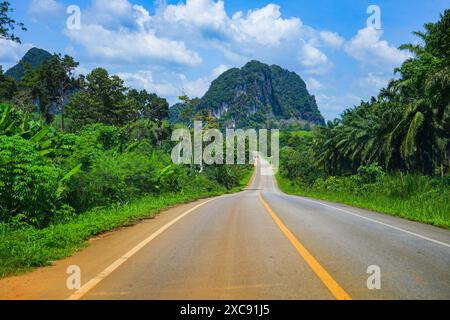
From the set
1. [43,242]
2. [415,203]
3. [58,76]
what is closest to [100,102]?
[58,76]

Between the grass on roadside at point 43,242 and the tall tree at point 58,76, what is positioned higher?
the tall tree at point 58,76

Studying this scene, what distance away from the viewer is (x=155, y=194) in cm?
2741

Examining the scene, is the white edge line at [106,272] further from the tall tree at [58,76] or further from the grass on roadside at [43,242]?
the tall tree at [58,76]

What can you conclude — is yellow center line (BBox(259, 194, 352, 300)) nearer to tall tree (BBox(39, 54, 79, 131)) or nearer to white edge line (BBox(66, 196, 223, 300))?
white edge line (BBox(66, 196, 223, 300))

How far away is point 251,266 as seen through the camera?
22.8 ft

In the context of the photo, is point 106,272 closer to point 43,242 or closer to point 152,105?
point 43,242

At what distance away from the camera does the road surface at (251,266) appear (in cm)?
551

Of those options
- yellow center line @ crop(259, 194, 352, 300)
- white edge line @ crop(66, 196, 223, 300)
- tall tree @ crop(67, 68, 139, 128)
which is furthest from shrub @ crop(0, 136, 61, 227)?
tall tree @ crop(67, 68, 139, 128)

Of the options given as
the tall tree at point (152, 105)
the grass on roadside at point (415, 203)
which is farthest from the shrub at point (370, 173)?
the tall tree at point (152, 105)

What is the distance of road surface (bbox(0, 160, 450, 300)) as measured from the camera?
5512mm

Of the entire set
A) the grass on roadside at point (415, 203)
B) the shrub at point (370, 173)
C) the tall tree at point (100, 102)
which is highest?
the tall tree at point (100, 102)

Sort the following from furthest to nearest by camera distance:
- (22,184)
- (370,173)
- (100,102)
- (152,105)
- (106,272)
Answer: (152,105)
(100,102)
(370,173)
(22,184)
(106,272)
